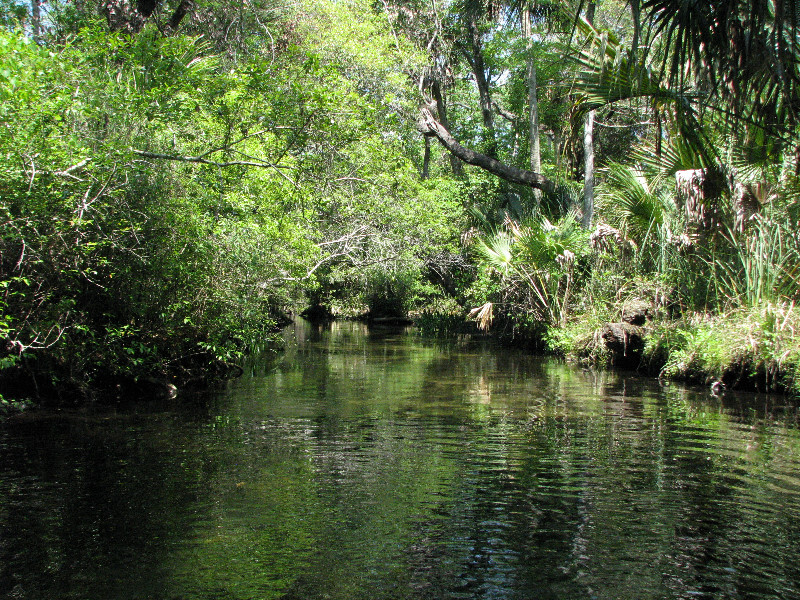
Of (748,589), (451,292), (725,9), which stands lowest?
(748,589)

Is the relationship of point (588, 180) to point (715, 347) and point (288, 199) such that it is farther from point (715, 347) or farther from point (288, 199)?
point (288, 199)

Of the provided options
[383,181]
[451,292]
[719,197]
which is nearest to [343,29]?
[383,181]

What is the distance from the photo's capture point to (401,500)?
5293mm

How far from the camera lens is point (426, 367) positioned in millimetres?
14609

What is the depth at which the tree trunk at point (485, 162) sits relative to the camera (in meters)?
20.6

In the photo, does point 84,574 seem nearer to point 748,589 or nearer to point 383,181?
point 748,589

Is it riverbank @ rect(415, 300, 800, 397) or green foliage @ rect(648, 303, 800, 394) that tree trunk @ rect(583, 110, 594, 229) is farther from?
green foliage @ rect(648, 303, 800, 394)

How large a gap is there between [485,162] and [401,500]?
1766 cm

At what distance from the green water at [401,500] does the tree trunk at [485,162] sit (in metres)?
11.8

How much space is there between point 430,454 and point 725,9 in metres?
4.70

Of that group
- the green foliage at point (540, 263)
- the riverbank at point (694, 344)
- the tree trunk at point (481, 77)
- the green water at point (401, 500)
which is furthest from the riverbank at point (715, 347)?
the tree trunk at point (481, 77)

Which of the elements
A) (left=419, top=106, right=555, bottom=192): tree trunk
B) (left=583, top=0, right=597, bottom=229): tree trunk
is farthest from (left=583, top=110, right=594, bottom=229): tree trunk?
(left=419, top=106, right=555, bottom=192): tree trunk

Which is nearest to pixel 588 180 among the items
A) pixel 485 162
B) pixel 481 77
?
pixel 485 162

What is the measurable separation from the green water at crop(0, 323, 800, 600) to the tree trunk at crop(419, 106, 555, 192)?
11.8 meters
